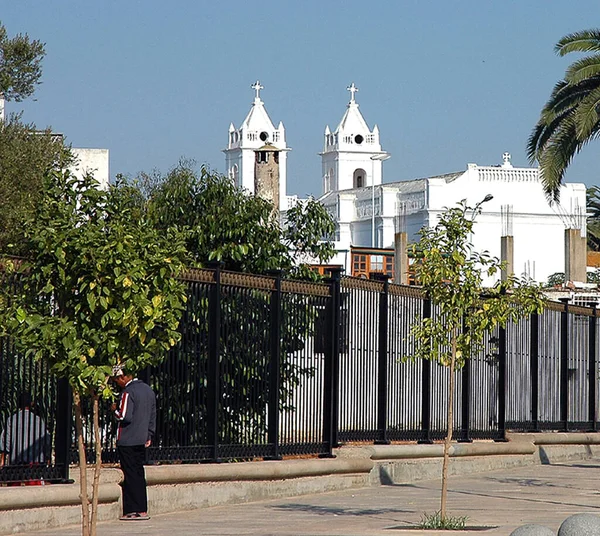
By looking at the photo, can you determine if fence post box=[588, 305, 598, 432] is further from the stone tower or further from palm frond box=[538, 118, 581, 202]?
the stone tower

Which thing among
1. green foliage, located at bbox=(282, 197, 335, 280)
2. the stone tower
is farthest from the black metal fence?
the stone tower

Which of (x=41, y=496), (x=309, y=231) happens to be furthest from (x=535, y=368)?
(x=41, y=496)

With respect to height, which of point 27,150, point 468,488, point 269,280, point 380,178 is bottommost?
point 468,488

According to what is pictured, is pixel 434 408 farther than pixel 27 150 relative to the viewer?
No

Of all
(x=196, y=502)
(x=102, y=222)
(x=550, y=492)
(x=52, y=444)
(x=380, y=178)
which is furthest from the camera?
(x=380, y=178)

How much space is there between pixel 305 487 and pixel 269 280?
8.21 feet

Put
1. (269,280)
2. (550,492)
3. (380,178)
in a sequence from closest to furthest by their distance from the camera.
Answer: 1. (269,280)
2. (550,492)
3. (380,178)

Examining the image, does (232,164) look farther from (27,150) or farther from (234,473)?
(234,473)

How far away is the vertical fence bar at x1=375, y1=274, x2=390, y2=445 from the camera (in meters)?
17.6

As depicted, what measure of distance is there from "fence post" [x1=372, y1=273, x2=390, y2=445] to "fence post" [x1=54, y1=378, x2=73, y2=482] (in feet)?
19.7

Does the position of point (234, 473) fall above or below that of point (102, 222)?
below

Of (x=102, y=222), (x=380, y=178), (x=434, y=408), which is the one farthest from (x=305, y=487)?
(x=380, y=178)

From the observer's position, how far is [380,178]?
160 meters

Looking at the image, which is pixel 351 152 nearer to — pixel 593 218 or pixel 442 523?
pixel 593 218
